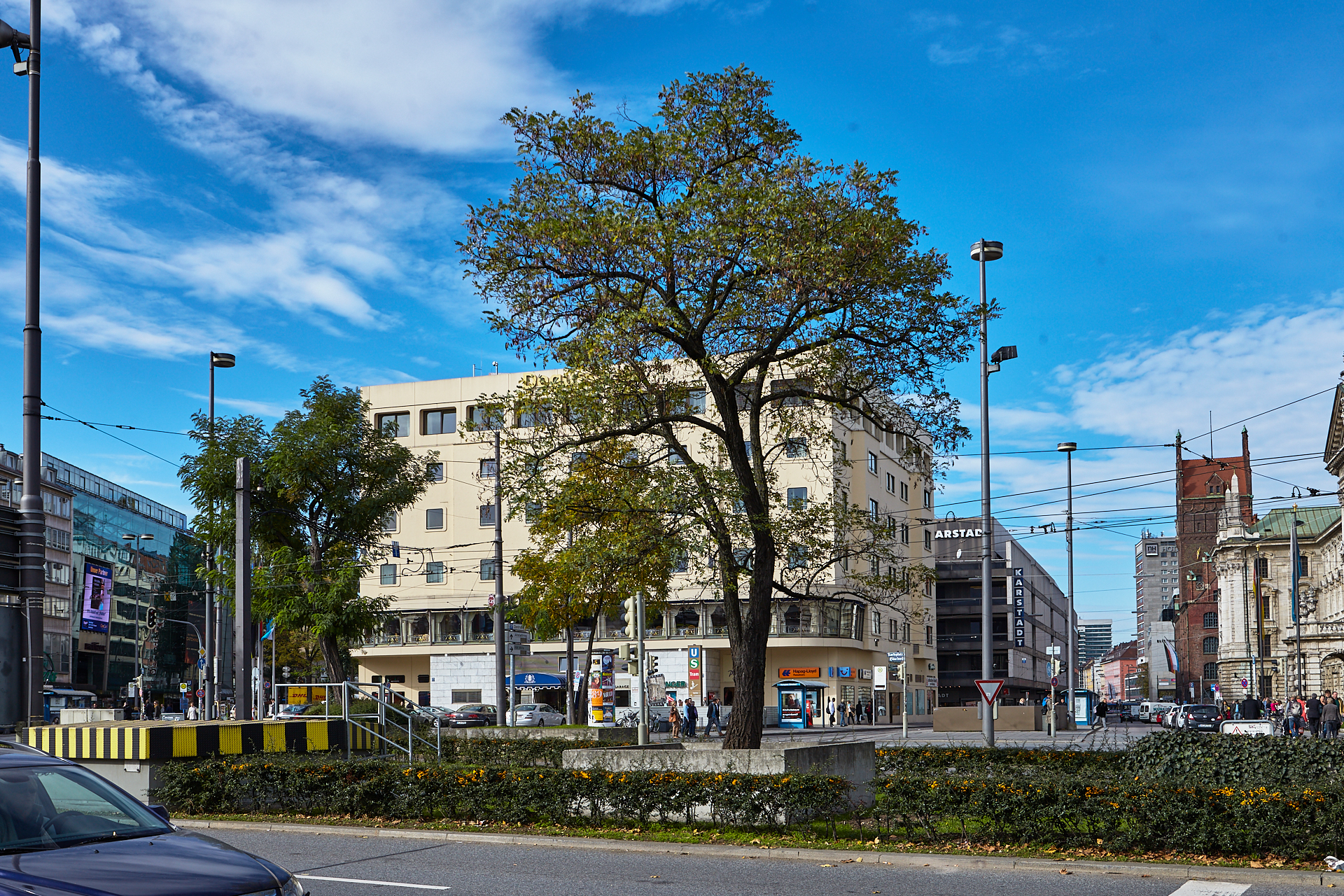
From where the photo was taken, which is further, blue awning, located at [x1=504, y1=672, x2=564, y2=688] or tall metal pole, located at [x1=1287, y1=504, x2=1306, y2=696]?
tall metal pole, located at [x1=1287, y1=504, x2=1306, y2=696]

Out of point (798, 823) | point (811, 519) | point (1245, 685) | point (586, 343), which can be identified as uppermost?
point (586, 343)

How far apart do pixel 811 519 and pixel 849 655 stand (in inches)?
2106

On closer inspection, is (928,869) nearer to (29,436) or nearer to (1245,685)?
(29,436)

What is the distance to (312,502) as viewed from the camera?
3966 cm

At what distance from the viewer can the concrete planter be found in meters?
15.6

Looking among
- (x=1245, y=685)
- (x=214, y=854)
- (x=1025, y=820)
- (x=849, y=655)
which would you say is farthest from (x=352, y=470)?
(x=1245, y=685)

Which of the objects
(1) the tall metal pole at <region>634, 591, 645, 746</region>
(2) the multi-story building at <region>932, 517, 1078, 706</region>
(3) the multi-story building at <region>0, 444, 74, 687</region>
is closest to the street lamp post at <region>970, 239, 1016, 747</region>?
(1) the tall metal pole at <region>634, 591, 645, 746</region>

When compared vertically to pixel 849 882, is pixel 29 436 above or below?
above

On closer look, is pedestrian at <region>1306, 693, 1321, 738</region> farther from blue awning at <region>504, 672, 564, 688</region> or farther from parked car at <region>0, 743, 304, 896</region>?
parked car at <region>0, 743, 304, 896</region>

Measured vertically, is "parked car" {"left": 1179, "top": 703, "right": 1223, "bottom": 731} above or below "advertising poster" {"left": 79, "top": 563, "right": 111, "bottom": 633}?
below

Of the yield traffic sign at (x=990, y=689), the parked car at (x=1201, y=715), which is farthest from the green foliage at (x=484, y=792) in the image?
the parked car at (x=1201, y=715)

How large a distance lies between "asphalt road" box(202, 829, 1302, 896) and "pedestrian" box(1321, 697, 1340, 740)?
1556 inches

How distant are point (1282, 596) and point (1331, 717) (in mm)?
67936

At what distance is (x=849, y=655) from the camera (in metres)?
70.4
